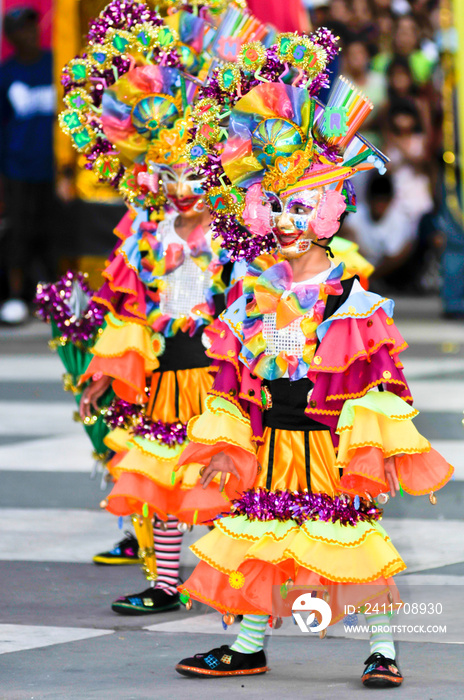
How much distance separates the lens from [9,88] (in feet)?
48.0

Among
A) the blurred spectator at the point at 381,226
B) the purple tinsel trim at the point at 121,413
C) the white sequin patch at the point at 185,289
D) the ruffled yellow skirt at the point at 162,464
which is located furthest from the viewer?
the blurred spectator at the point at 381,226

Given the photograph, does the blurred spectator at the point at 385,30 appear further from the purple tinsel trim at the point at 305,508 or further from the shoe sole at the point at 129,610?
the purple tinsel trim at the point at 305,508

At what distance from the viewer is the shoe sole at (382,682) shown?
393cm

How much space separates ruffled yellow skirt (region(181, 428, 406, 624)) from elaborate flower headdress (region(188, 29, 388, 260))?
26.6 inches

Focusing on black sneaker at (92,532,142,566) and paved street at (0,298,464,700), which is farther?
black sneaker at (92,532,142,566)

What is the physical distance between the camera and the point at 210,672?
4.10 meters

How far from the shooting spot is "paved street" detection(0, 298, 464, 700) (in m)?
3.98

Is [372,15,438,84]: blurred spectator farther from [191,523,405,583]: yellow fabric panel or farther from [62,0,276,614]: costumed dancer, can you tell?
[191,523,405,583]: yellow fabric panel

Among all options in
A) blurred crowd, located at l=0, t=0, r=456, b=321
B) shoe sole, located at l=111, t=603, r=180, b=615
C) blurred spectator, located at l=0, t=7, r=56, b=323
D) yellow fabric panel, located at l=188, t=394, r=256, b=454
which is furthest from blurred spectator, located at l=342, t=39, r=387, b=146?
yellow fabric panel, located at l=188, t=394, r=256, b=454

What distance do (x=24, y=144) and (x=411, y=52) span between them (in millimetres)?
5879

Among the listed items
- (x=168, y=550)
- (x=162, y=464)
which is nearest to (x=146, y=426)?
(x=162, y=464)

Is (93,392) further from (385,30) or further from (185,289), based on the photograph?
(385,30)

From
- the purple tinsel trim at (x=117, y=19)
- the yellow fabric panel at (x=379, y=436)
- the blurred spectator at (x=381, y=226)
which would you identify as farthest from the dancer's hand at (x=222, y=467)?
the blurred spectator at (x=381, y=226)

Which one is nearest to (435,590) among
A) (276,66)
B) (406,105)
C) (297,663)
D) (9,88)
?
(297,663)
